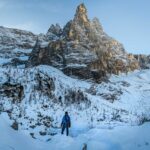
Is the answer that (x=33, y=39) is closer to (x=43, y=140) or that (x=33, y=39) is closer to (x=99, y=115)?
(x=99, y=115)

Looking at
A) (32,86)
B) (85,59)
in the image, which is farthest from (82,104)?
(85,59)

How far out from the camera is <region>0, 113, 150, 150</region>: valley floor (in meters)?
16.5

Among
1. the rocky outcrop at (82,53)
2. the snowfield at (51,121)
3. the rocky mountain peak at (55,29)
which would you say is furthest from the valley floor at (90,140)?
the rocky mountain peak at (55,29)

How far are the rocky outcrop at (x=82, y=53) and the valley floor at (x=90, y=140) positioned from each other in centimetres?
5040

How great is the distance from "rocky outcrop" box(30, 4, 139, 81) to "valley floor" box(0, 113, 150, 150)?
50.4 meters

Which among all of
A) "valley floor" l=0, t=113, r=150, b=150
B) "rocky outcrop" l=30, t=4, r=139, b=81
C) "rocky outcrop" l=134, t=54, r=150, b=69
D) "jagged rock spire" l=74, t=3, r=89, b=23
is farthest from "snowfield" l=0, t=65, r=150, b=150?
"rocky outcrop" l=134, t=54, r=150, b=69

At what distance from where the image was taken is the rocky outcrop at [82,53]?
72875 millimetres

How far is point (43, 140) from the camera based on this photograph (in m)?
20.2

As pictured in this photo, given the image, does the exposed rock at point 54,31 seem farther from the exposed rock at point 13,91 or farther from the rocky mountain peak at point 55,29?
the exposed rock at point 13,91

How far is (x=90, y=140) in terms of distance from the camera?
18.4 m

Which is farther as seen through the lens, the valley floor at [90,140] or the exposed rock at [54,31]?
the exposed rock at [54,31]

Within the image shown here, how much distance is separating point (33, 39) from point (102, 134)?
9627 centimetres

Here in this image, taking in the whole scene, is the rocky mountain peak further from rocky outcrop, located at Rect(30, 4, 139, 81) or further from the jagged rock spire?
the jagged rock spire

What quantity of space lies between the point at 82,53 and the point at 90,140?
5799 centimetres
